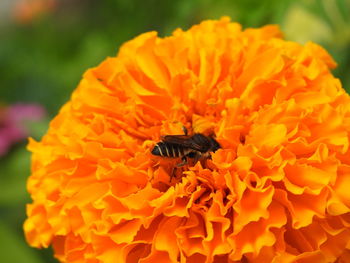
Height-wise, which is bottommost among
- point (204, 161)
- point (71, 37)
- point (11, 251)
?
point (11, 251)

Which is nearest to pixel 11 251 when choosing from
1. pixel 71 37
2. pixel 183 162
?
pixel 183 162

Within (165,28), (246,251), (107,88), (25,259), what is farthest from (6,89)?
(246,251)

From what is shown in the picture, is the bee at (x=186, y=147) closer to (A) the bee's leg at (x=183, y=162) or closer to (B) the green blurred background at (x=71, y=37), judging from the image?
(A) the bee's leg at (x=183, y=162)

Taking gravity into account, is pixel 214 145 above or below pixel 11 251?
above

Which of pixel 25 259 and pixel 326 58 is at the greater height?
pixel 326 58

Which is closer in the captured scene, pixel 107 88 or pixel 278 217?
pixel 278 217

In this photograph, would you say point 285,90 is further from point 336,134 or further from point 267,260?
point 267,260

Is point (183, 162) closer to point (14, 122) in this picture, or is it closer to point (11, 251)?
point (11, 251)

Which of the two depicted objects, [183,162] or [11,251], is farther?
[11,251]
